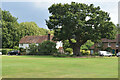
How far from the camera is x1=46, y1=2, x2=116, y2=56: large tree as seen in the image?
46031 millimetres

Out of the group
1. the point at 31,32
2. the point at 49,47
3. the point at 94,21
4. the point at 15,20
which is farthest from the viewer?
the point at 31,32

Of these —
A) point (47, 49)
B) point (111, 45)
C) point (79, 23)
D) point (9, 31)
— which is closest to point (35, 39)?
point (9, 31)

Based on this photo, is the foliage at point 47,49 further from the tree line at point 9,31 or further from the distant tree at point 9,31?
the distant tree at point 9,31

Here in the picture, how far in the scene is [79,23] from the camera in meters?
44.9

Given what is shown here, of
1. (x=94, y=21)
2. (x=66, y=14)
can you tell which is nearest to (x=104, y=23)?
(x=94, y=21)

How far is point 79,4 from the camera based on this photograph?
4875cm

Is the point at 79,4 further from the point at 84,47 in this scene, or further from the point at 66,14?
the point at 84,47

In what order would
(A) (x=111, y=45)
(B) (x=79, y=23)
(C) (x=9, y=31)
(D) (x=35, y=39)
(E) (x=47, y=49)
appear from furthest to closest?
(C) (x=9, y=31)
(D) (x=35, y=39)
(A) (x=111, y=45)
(E) (x=47, y=49)
(B) (x=79, y=23)

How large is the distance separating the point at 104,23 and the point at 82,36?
6.93 m

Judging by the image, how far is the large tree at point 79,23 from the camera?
151 feet

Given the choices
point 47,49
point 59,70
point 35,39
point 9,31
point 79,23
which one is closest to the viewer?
point 59,70

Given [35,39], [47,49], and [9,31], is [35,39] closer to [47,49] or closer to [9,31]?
[9,31]

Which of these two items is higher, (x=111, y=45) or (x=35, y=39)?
(x=35, y=39)

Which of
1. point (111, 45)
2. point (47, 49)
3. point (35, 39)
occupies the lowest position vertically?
point (47, 49)
